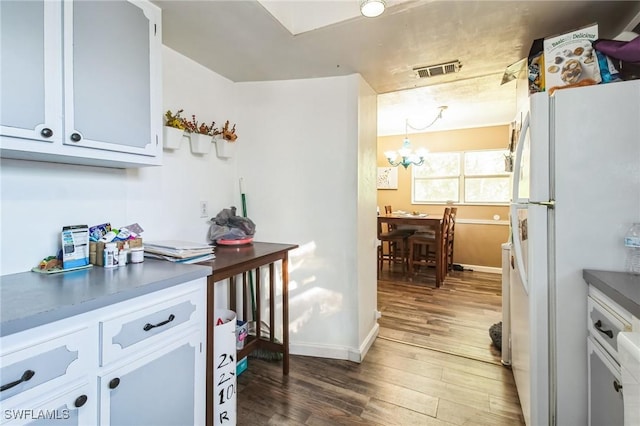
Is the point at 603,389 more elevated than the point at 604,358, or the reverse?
the point at 604,358

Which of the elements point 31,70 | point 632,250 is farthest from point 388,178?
point 31,70

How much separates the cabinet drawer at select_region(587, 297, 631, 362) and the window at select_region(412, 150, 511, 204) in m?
3.82

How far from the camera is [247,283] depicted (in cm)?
237

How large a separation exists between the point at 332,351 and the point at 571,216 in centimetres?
176

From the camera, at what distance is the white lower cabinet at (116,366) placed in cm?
78

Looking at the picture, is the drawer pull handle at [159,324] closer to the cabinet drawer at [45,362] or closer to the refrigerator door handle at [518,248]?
the cabinet drawer at [45,362]

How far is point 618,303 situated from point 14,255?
2.24 metres

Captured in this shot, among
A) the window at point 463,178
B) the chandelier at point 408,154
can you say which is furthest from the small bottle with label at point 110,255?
the window at point 463,178

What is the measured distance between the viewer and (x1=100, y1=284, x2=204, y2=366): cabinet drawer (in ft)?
3.17

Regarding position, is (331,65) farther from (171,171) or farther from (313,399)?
(313,399)

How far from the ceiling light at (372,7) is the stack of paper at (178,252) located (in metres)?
1.45

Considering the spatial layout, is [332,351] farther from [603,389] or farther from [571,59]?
[571,59]

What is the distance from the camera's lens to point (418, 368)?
2.10m

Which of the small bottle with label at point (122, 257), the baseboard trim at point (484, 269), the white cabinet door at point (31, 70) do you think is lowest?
the baseboard trim at point (484, 269)
